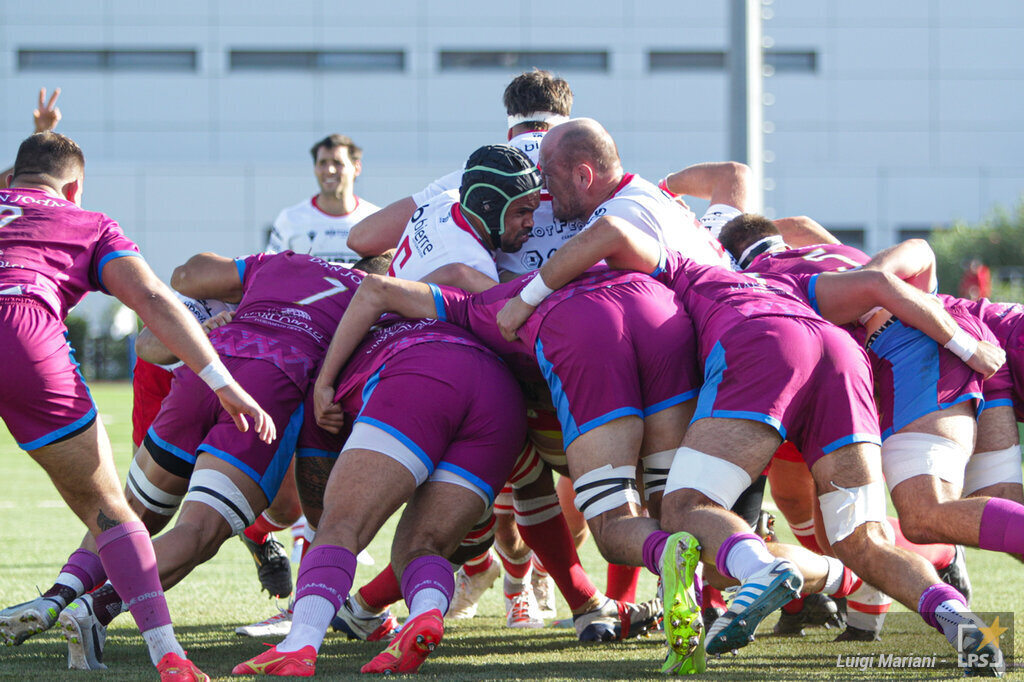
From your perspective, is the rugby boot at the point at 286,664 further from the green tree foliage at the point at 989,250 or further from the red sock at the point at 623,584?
the green tree foliage at the point at 989,250

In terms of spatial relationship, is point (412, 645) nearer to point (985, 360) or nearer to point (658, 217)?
point (658, 217)

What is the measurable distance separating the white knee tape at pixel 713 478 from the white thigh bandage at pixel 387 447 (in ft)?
2.92

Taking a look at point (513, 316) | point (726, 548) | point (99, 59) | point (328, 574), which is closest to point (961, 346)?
point (726, 548)

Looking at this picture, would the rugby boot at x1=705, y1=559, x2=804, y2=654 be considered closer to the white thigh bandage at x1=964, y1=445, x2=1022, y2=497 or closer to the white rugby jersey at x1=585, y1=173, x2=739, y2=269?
the white thigh bandage at x1=964, y1=445, x2=1022, y2=497

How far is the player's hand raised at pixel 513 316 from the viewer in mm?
4410

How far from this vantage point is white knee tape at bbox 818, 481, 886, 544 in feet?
13.2

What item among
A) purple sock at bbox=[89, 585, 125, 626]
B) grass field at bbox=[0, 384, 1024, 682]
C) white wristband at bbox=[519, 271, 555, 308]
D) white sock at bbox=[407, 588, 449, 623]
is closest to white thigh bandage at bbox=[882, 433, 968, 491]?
grass field at bbox=[0, 384, 1024, 682]

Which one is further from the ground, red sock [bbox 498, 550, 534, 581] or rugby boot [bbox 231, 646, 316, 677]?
rugby boot [bbox 231, 646, 316, 677]

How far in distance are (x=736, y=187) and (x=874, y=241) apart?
2634cm

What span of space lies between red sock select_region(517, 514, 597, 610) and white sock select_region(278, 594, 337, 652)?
1.34m

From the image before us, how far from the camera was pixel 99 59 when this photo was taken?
30859mm

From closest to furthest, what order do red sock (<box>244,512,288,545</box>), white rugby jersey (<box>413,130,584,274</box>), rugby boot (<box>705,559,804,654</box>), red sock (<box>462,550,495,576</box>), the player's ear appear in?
1. rugby boot (<box>705,559,804,654</box>)
2. the player's ear
3. white rugby jersey (<box>413,130,584,274</box>)
4. red sock (<box>244,512,288,545</box>)
5. red sock (<box>462,550,495,576</box>)

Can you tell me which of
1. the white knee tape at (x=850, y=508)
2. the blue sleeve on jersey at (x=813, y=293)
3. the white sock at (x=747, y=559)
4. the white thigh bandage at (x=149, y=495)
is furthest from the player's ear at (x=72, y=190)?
the white knee tape at (x=850, y=508)

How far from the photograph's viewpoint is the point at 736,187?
635 centimetres
